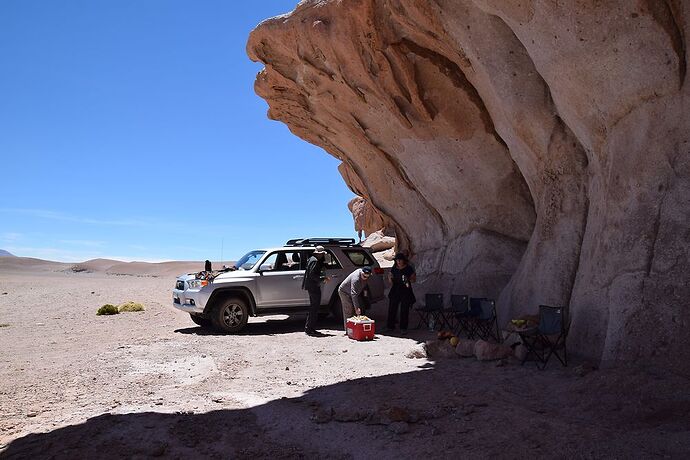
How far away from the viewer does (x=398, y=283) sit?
1149 centimetres

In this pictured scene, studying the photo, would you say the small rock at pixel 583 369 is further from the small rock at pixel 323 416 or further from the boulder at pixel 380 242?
the boulder at pixel 380 242

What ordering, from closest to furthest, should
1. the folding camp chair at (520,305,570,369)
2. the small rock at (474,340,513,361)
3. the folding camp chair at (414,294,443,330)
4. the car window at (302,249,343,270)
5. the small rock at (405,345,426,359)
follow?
the folding camp chair at (520,305,570,369) → the small rock at (474,340,513,361) → the small rock at (405,345,426,359) → the folding camp chair at (414,294,443,330) → the car window at (302,249,343,270)

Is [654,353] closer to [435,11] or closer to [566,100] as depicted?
[566,100]

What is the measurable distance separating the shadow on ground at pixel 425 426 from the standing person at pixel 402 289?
5.19m

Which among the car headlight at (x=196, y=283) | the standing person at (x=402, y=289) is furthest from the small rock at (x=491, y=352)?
the car headlight at (x=196, y=283)

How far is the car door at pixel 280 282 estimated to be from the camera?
11.9 m

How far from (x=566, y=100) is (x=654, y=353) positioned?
13.2 ft

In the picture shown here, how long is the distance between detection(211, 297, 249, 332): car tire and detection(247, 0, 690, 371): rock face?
537 cm

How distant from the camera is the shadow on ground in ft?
13.9

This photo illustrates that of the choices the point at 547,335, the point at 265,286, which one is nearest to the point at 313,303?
the point at 265,286

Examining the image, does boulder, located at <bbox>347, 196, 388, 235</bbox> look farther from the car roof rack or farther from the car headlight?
the car headlight

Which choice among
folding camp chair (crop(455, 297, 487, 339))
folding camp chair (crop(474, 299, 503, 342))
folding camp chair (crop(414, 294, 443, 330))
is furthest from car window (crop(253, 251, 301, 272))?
folding camp chair (crop(474, 299, 503, 342))

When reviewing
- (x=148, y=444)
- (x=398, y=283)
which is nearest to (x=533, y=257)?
(x=398, y=283)

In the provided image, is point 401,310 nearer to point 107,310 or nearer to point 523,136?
point 523,136
